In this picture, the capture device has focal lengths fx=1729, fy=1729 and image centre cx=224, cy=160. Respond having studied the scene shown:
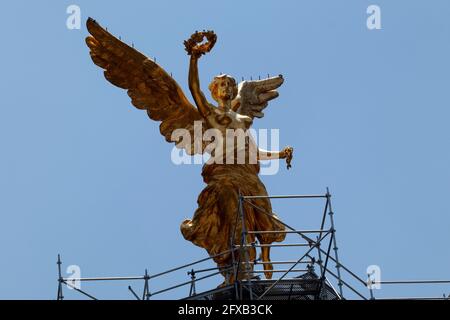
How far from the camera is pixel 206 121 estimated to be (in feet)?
97.7

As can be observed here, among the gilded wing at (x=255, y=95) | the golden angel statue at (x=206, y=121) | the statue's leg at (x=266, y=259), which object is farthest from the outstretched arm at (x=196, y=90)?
the statue's leg at (x=266, y=259)

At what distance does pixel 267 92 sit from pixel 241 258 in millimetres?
5547

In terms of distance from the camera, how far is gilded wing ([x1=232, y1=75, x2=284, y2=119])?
101ft

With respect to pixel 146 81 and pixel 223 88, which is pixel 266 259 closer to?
pixel 223 88

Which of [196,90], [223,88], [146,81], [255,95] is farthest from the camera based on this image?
[255,95]

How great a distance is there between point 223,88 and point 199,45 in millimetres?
1232

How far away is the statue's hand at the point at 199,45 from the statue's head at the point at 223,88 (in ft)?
3.70

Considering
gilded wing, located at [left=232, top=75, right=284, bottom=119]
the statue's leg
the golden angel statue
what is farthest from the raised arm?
the statue's leg

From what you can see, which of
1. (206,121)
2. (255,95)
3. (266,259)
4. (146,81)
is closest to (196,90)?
(206,121)

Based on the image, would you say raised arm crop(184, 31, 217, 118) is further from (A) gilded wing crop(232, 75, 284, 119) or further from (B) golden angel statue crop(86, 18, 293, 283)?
(A) gilded wing crop(232, 75, 284, 119)
